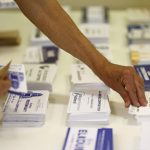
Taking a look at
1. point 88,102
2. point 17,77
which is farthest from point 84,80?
point 17,77

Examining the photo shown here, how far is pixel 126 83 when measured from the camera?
102cm

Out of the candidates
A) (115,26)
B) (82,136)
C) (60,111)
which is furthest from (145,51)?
(82,136)

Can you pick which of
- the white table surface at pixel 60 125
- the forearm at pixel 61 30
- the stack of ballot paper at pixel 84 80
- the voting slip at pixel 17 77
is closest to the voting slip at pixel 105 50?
the white table surface at pixel 60 125

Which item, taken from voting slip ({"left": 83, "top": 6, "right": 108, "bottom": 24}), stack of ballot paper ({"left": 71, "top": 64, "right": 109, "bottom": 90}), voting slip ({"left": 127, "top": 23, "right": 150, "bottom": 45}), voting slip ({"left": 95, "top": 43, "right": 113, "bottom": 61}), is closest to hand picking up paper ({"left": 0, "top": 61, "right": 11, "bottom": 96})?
stack of ballot paper ({"left": 71, "top": 64, "right": 109, "bottom": 90})

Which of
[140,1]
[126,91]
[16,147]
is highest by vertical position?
[140,1]

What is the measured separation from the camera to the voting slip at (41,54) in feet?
4.48

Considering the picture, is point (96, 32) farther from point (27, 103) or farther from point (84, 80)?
point (27, 103)

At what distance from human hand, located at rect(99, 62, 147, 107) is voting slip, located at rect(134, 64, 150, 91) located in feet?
0.25

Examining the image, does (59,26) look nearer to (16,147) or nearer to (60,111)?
(60,111)

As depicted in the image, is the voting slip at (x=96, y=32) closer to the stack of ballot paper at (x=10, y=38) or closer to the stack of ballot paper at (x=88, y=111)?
the stack of ballot paper at (x=10, y=38)

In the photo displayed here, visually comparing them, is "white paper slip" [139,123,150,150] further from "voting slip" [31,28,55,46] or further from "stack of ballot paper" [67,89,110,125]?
"voting slip" [31,28,55,46]

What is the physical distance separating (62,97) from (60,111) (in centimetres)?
8

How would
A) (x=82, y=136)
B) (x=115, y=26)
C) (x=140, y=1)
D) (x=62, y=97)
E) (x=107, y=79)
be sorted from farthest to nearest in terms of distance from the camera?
(x=140, y=1)
(x=115, y=26)
(x=62, y=97)
(x=107, y=79)
(x=82, y=136)

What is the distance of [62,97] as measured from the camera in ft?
3.84
